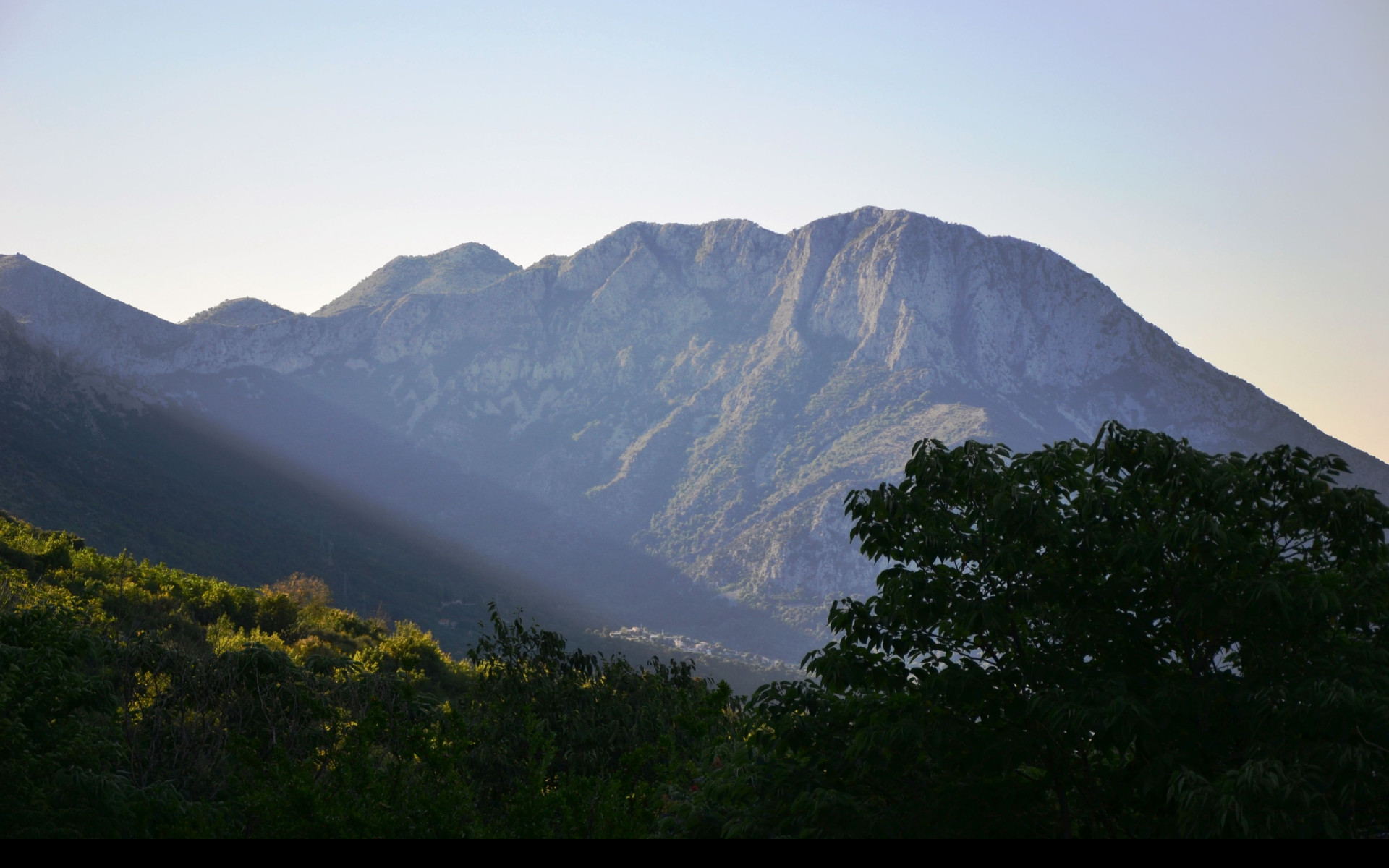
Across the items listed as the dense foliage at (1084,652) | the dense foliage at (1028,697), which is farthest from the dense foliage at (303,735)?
the dense foliage at (1084,652)

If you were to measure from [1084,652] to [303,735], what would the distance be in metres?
9.31

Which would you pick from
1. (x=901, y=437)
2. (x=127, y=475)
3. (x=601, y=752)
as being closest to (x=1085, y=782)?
(x=601, y=752)

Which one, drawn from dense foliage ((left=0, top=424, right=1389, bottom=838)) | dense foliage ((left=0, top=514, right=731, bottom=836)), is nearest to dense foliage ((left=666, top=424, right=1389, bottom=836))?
dense foliage ((left=0, top=424, right=1389, bottom=838))

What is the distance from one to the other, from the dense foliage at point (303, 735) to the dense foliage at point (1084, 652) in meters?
2.67

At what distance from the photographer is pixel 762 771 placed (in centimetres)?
754

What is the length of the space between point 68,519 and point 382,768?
64.7m

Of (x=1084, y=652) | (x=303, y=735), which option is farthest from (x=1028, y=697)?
(x=303, y=735)

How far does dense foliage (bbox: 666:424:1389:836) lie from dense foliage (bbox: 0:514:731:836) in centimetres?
267

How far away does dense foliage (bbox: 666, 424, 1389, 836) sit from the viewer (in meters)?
6.38

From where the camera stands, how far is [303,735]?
11602mm

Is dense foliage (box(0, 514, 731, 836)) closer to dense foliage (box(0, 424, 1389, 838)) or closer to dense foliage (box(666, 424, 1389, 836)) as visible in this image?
dense foliage (box(0, 424, 1389, 838))

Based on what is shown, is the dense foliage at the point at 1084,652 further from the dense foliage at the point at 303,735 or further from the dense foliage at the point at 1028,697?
the dense foliage at the point at 303,735

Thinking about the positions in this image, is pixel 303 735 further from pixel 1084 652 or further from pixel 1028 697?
pixel 1084 652

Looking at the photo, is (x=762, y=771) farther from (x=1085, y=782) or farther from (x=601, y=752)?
(x=601, y=752)
